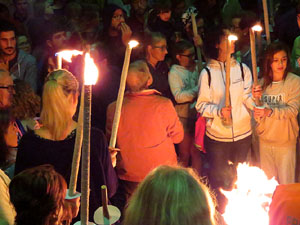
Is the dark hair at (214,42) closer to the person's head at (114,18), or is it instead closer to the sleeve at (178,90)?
the sleeve at (178,90)

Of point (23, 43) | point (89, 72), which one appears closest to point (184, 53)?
point (23, 43)

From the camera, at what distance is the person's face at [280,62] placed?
15.6 ft

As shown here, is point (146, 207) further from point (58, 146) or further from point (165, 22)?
point (165, 22)

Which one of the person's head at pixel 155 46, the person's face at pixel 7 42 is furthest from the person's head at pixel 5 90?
the person's head at pixel 155 46

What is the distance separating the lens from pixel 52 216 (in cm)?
205

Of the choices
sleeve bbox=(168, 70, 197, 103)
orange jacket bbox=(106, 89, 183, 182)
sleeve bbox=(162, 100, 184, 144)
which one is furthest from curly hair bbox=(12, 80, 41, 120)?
sleeve bbox=(168, 70, 197, 103)

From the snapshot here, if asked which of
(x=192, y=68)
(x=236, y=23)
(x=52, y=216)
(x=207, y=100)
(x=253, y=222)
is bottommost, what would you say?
(x=253, y=222)

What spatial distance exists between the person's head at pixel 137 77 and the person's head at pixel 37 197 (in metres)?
2.10

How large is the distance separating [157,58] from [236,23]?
170 cm

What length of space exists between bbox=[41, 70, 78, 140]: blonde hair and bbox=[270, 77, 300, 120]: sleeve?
2.61 meters

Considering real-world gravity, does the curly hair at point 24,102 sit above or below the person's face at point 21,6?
below

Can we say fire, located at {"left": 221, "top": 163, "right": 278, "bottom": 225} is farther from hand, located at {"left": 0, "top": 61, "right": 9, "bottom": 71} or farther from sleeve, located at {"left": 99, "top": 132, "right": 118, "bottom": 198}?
hand, located at {"left": 0, "top": 61, "right": 9, "bottom": 71}

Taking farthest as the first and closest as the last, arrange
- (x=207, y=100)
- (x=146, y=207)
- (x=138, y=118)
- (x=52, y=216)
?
(x=207, y=100) < (x=138, y=118) < (x=52, y=216) < (x=146, y=207)

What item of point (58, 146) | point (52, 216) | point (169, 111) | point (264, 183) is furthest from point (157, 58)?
point (52, 216)
